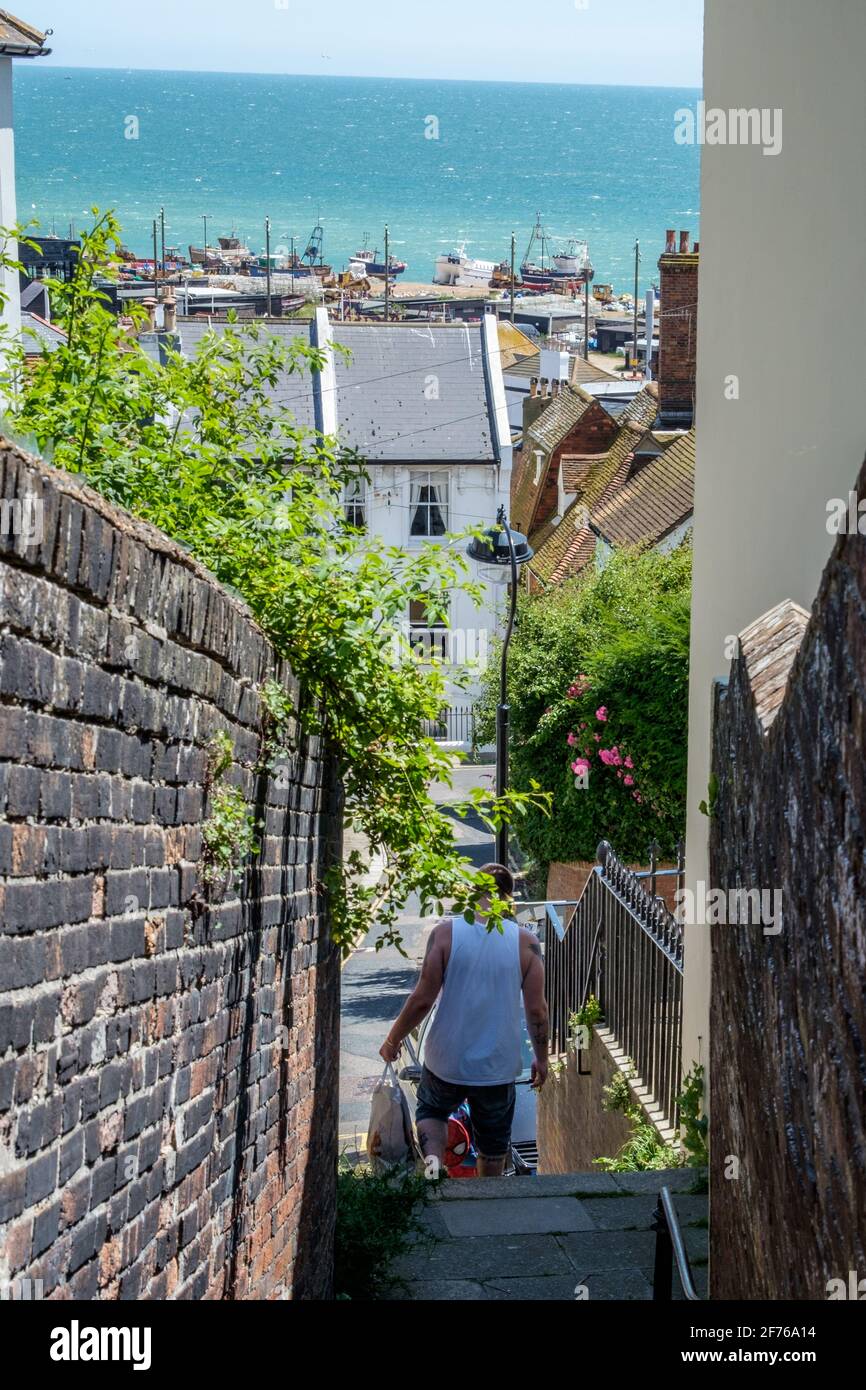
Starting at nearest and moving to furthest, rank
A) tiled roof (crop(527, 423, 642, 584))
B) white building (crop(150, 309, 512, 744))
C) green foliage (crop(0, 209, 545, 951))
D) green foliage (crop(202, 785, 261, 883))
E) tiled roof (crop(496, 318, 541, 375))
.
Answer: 1. green foliage (crop(202, 785, 261, 883))
2. green foliage (crop(0, 209, 545, 951))
3. tiled roof (crop(527, 423, 642, 584))
4. white building (crop(150, 309, 512, 744))
5. tiled roof (crop(496, 318, 541, 375))

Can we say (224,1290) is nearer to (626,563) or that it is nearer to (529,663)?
(529,663)

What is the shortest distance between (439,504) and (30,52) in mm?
18826

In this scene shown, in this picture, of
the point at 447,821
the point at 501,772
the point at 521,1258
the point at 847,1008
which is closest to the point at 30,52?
the point at 501,772

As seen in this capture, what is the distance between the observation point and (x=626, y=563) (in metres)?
18.5

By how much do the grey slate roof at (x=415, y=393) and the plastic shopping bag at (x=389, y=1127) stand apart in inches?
966

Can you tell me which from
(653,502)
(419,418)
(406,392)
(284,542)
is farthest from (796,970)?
(406,392)

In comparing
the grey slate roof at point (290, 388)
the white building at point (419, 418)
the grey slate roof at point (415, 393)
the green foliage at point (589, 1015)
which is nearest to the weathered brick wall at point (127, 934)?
the green foliage at point (589, 1015)

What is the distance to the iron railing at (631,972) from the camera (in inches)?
336

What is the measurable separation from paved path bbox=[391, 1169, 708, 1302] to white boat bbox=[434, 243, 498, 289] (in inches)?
4428

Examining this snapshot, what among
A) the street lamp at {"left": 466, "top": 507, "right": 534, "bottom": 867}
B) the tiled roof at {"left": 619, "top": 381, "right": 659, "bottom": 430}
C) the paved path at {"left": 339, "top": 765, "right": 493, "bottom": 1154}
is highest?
the tiled roof at {"left": 619, "top": 381, "right": 659, "bottom": 430}

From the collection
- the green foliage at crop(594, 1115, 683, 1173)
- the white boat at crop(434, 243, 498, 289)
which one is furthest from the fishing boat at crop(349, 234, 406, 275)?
the green foliage at crop(594, 1115, 683, 1173)

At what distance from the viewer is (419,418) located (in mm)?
32031

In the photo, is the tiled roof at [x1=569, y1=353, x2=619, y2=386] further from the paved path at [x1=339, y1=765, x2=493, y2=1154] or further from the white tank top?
the white tank top

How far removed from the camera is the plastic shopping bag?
7.33 metres
